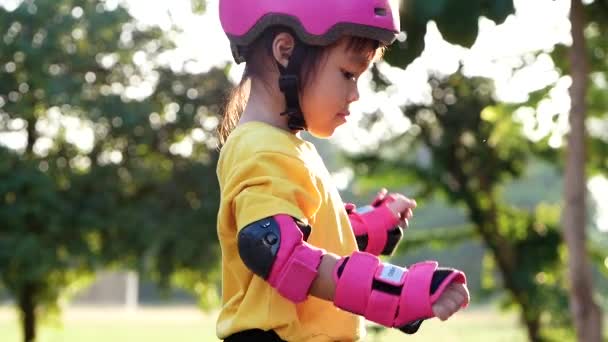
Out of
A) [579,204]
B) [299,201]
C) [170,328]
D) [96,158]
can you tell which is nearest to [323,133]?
[299,201]

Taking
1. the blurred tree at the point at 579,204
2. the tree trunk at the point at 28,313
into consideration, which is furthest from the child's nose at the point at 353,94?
the tree trunk at the point at 28,313

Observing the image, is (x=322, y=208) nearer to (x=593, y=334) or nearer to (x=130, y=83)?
(x=593, y=334)

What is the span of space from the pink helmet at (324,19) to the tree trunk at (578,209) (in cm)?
389

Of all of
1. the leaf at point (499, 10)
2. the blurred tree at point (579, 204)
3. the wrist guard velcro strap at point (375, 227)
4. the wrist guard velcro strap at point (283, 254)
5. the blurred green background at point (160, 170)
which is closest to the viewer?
the wrist guard velcro strap at point (283, 254)

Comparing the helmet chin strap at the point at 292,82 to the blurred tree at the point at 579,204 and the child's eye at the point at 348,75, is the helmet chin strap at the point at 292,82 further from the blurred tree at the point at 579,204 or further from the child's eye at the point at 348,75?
the blurred tree at the point at 579,204

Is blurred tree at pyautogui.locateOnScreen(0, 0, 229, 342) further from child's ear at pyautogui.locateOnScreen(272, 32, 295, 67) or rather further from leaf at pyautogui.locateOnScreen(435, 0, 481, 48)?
child's ear at pyautogui.locateOnScreen(272, 32, 295, 67)

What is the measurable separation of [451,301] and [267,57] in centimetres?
74

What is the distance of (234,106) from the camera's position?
→ 2961 mm

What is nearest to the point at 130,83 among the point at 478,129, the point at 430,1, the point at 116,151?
the point at 116,151

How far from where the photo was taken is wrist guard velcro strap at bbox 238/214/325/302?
2.39m

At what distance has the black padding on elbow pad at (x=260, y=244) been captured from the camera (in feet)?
7.86

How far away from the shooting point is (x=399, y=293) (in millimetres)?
2344

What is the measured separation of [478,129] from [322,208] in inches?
532

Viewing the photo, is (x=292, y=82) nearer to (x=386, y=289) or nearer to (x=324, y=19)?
(x=324, y=19)
